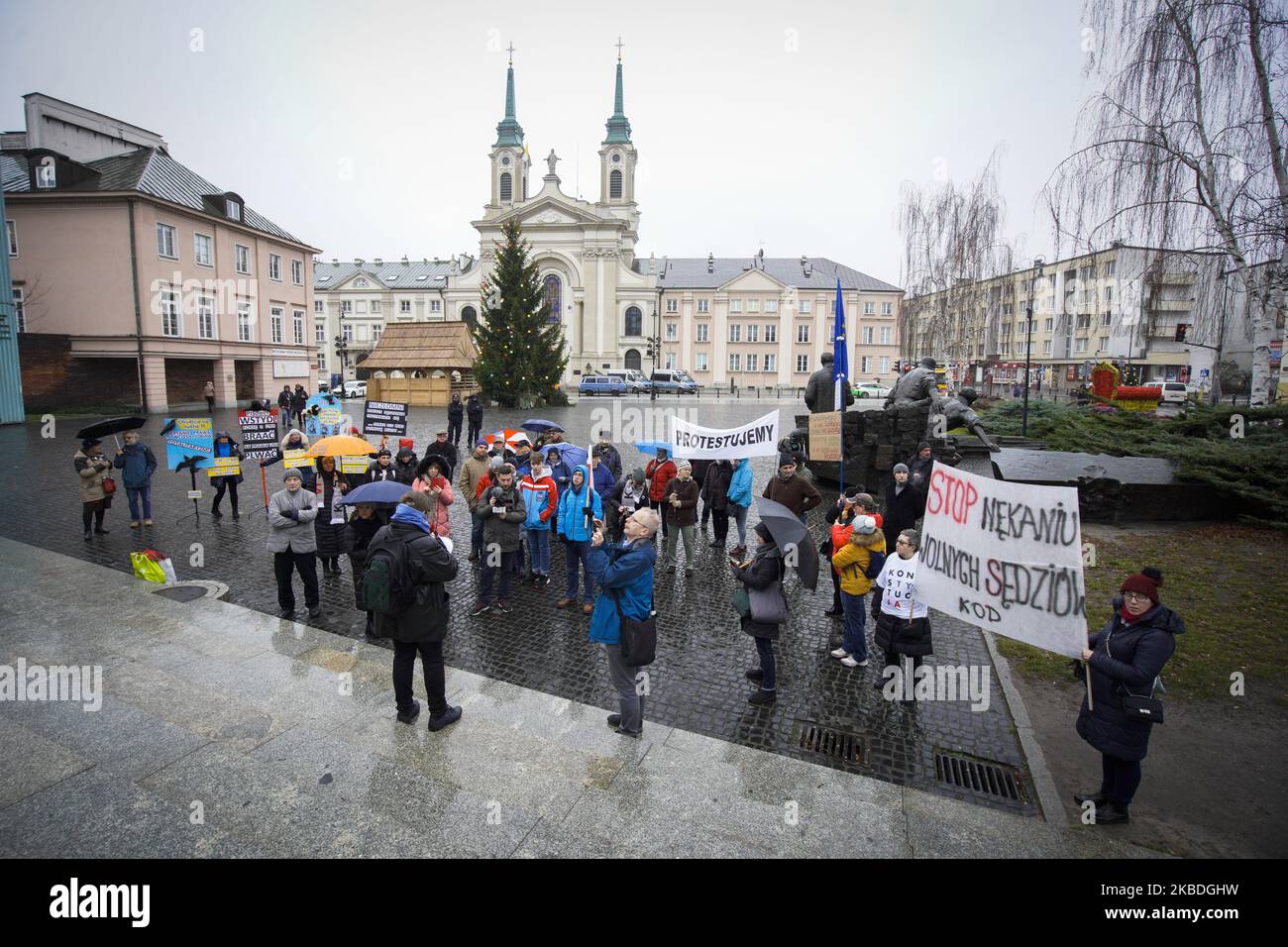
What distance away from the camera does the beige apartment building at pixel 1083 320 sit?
18.2 metres

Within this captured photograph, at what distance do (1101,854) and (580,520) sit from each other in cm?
570

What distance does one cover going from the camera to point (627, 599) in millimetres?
5293

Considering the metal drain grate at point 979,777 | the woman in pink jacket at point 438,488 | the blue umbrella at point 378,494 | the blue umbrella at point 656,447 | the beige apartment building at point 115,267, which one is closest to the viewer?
the metal drain grate at point 979,777

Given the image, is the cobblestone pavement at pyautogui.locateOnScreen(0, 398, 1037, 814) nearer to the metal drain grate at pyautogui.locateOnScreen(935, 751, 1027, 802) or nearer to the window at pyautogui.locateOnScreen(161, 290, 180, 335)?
the metal drain grate at pyautogui.locateOnScreen(935, 751, 1027, 802)

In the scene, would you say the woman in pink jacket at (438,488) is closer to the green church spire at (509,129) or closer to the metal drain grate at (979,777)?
the metal drain grate at (979,777)

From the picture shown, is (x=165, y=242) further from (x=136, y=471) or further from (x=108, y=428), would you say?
(x=108, y=428)

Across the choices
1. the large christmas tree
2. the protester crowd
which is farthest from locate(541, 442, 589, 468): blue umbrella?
the large christmas tree

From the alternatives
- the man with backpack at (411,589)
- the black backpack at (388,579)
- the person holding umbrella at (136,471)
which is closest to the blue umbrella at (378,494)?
the man with backpack at (411,589)

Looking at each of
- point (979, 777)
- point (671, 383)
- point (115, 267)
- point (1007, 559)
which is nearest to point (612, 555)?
point (1007, 559)

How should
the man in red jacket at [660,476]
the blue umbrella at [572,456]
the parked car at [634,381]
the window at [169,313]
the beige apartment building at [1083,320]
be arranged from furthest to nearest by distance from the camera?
the parked car at [634,381]
the window at [169,313]
the beige apartment building at [1083,320]
the man in red jacket at [660,476]
the blue umbrella at [572,456]

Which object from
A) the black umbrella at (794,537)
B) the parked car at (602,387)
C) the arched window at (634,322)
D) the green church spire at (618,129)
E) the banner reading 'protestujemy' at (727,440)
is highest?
the green church spire at (618,129)

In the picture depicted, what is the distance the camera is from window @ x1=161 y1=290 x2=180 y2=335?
34.8 m

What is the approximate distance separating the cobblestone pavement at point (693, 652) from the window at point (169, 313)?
26.9 meters

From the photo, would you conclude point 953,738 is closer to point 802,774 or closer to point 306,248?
point 802,774
